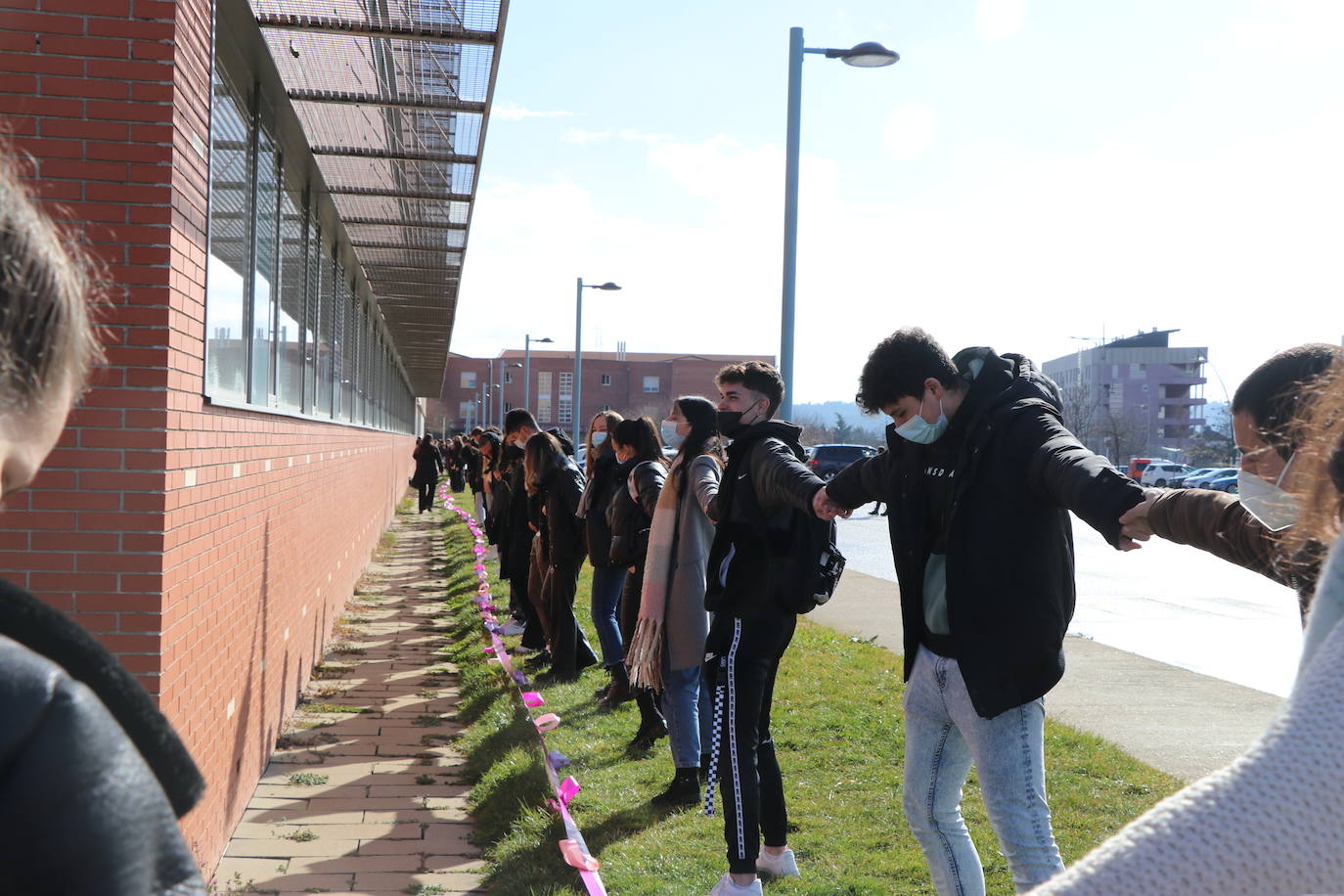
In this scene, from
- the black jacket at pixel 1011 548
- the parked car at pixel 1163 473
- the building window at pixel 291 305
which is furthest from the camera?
the parked car at pixel 1163 473

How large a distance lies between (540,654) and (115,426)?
634 cm

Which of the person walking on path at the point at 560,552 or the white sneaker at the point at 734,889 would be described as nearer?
the white sneaker at the point at 734,889

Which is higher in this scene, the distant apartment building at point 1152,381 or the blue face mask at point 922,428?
the distant apartment building at point 1152,381

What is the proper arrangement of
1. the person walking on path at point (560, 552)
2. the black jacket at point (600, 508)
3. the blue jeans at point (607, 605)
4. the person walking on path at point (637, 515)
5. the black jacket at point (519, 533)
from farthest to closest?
the black jacket at point (519, 533)
the person walking on path at point (560, 552)
the blue jeans at point (607, 605)
the black jacket at point (600, 508)
the person walking on path at point (637, 515)

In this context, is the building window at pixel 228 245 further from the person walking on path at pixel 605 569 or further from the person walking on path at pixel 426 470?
the person walking on path at pixel 426 470

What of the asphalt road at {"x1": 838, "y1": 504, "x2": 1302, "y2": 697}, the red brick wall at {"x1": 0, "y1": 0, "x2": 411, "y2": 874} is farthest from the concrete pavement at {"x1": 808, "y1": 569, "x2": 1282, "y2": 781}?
the red brick wall at {"x1": 0, "y1": 0, "x2": 411, "y2": 874}

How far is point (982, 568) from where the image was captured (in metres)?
3.23

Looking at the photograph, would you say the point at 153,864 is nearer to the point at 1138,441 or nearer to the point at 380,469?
the point at 380,469

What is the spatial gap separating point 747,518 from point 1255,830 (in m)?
3.74

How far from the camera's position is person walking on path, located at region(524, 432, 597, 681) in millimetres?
8773

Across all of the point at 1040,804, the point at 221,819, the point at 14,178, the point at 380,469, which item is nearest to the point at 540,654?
the point at 221,819

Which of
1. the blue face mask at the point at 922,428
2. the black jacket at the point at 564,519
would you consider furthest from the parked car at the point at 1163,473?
the blue face mask at the point at 922,428

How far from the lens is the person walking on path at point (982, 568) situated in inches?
125

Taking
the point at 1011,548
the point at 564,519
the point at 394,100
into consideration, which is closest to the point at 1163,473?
the point at 564,519
